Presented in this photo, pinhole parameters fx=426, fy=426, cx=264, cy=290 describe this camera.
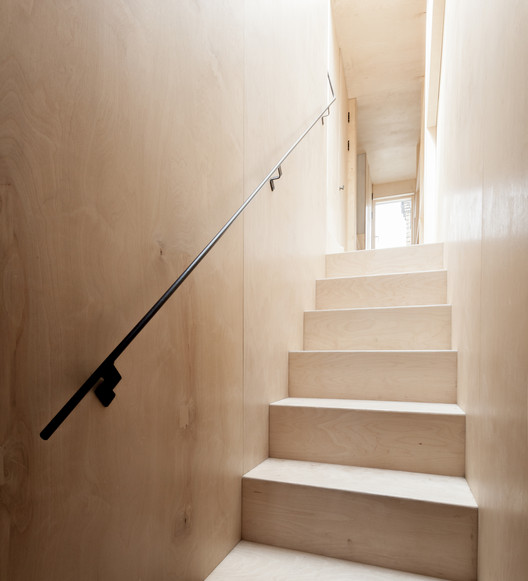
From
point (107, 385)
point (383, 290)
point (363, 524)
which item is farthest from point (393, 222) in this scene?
point (107, 385)

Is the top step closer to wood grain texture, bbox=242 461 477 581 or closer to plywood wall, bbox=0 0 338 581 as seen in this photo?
plywood wall, bbox=0 0 338 581

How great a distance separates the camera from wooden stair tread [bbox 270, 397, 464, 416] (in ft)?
4.80

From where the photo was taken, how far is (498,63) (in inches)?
35.5

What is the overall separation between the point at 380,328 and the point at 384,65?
12.4ft

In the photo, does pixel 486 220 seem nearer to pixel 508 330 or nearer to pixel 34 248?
pixel 508 330

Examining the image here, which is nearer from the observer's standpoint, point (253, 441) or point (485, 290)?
point (485, 290)

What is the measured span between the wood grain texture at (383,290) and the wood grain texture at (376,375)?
0.61 metres

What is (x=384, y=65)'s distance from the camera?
462 cm

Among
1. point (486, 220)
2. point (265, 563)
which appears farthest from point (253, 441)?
point (486, 220)

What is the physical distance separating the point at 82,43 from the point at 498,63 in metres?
0.83

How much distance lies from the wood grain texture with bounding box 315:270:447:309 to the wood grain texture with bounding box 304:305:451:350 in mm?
297

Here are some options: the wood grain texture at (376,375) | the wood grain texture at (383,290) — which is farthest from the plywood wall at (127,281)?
the wood grain texture at (383,290)

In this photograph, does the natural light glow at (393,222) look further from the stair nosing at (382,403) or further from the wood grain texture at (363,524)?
the wood grain texture at (363,524)

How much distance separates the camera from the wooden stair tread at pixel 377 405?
146 cm
